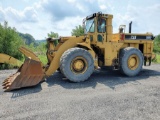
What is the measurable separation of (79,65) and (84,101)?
2.24 metres

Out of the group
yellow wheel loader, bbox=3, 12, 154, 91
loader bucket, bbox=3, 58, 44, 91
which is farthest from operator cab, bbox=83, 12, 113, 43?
loader bucket, bbox=3, 58, 44, 91

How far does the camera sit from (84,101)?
4.91 metres

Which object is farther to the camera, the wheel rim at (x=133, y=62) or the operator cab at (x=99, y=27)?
the wheel rim at (x=133, y=62)

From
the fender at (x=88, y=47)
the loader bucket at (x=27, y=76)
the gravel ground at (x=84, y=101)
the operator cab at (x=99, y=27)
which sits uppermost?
the operator cab at (x=99, y=27)

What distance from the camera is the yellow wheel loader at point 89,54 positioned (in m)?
6.20

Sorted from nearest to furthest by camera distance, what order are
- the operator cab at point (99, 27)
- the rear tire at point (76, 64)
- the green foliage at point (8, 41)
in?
the rear tire at point (76, 64) < the operator cab at point (99, 27) < the green foliage at point (8, 41)

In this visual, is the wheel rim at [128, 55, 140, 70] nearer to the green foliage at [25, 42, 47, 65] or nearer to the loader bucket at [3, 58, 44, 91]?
the loader bucket at [3, 58, 44, 91]

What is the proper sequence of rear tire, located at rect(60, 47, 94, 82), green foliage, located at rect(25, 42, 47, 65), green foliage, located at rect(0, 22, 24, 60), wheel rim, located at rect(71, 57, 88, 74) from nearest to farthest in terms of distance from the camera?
rear tire, located at rect(60, 47, 94, 82), wheel rim, located at rect(71, 57, 88, 74), green foliage, located at rect(0, 22, 24, 60), green foliage, located at rect(25, 42, 47, 65)

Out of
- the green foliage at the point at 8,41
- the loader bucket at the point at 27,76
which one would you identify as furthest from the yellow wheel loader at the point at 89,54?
the green foliage at the point at 8,41

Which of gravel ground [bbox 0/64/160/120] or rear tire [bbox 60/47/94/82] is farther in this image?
rear tire [bbox 60/47/94/82]

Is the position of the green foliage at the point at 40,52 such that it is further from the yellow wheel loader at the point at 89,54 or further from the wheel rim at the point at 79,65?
the wheel rim at the point at 79,65

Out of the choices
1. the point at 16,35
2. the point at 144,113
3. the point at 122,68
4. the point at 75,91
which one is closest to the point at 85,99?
the point at 75,91

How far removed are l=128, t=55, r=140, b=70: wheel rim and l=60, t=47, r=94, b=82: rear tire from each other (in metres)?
1.94

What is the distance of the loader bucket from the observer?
584cm
